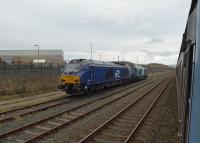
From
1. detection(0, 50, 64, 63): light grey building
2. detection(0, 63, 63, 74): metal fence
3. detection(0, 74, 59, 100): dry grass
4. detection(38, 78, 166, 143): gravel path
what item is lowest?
detection(38, 78, 166, 143): gravel path

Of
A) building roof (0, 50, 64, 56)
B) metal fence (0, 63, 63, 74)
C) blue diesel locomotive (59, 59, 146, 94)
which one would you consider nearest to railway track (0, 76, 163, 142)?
blue diesel locomotive (59, 59, 146, 94)

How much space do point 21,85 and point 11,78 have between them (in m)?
2.19

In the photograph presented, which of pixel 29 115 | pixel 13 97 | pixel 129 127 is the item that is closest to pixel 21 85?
pixel 13 97

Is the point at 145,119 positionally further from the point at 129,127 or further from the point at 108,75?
the point at 108,75

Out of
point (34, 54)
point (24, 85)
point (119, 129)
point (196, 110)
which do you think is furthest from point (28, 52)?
point (196, 110)

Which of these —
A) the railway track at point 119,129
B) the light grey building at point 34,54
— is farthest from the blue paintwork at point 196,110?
the light grey building at point 34,54

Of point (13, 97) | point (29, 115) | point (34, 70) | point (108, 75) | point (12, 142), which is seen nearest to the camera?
point (12, 142)

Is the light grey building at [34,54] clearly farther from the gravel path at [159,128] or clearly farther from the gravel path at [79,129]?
the gravel path at [79,129]

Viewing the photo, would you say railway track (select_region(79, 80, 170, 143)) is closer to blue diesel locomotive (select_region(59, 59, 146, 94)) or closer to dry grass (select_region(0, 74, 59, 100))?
blue diesel locomotive (select_region(59, 59, 146, 94))

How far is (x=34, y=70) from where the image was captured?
35719 millimetres

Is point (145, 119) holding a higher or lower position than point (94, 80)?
lower

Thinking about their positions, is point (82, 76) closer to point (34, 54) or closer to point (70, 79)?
point (70, 79)

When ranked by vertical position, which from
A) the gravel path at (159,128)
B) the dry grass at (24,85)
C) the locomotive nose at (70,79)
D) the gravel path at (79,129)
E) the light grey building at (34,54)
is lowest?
the gravel path at (159,128)

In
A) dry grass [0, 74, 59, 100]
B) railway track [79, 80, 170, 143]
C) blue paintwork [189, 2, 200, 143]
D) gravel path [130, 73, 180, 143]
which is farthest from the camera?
dry grass [0, 74, 59, 100]
